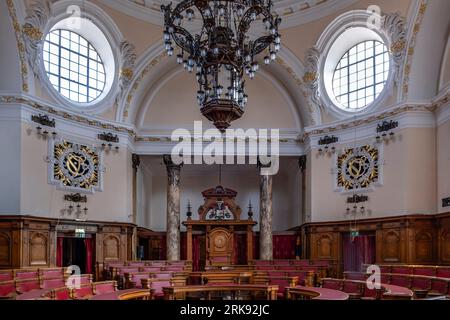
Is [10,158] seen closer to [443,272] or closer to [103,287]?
[103,287]

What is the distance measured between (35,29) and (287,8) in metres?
9.30

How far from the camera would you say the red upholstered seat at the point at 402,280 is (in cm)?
1117

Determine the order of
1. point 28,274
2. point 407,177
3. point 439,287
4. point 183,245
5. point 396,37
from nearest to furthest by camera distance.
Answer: point 439,287
point 28,274
point 407,177
point 396,37
point 183,245

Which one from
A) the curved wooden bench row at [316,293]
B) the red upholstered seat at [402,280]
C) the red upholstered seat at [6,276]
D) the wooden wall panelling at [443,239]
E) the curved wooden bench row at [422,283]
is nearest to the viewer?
the curved wooden bench row at [316,293]

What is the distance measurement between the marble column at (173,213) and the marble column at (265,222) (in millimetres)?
3484

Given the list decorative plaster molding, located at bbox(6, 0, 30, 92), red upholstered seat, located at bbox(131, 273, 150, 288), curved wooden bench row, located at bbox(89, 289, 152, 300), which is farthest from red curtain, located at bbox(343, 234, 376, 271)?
decorative plaster molding, located at bbox(6, 0, 30, 92)

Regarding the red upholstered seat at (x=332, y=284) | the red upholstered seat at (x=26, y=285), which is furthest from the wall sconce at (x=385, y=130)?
the red upholstered seat at (x=26, y=285)

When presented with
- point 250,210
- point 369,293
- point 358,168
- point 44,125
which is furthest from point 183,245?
point 369,293

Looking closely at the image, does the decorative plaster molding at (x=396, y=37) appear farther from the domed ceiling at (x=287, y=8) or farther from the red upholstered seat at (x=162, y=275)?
the red upholstered seat at (x=162, y=275)

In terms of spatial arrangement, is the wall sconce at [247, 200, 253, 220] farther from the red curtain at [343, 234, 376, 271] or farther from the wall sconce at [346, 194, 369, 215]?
the wall sconce at [346, 194, 369, 215]

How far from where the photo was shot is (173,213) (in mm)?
22156

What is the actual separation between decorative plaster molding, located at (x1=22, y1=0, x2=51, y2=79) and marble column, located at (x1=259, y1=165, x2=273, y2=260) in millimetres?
10149

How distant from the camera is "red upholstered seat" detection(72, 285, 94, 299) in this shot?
29.2 feet

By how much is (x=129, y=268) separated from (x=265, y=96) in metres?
10.2
